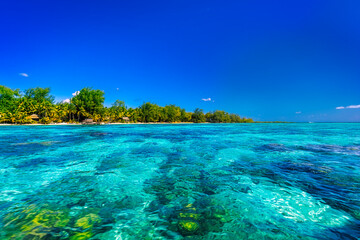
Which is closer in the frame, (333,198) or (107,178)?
(333,198)

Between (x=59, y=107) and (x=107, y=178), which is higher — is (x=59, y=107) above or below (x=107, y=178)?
above

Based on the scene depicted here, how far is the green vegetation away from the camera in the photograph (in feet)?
147

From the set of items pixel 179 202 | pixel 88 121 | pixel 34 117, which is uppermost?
pixel 34 117

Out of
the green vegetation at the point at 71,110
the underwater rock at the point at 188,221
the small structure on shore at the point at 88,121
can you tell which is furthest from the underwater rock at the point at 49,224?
the small structure on shore at the point at 88,121

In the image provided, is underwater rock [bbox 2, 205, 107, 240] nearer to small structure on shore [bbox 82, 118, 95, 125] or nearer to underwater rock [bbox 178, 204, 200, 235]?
underwater rock [bbox 178, 204, 200, 235]

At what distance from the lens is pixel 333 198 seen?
4043 mm

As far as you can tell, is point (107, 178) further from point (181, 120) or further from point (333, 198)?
point (181, 120)

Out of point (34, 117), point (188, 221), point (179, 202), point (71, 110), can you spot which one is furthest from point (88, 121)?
point (188, 221)

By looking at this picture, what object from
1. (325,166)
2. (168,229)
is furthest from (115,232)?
(325,166)

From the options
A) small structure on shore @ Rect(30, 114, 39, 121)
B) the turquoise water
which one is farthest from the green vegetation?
the turquoise water

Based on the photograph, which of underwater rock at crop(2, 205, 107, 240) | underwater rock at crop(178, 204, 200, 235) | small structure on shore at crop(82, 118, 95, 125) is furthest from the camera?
small structure on shore at crop(82, 118, 95, 125)

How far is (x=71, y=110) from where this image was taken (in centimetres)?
5741

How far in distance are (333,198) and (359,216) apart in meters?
0.74

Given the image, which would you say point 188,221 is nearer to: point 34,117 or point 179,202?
point 179,202
